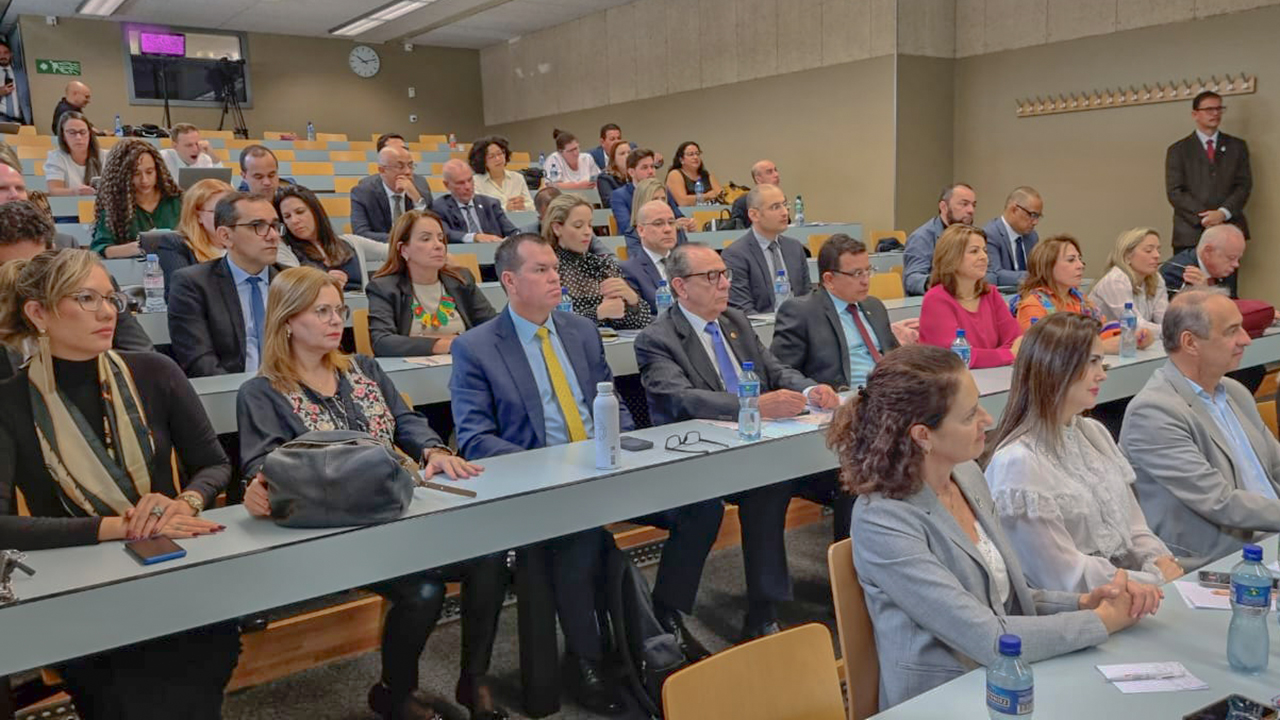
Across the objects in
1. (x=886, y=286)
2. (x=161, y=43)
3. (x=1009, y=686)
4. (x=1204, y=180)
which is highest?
(x=161, y=43)

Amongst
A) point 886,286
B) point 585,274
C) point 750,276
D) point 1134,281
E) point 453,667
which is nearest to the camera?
point 453,667

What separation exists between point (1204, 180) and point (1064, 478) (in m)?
5.98

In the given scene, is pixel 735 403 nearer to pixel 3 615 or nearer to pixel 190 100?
pixel 3 615

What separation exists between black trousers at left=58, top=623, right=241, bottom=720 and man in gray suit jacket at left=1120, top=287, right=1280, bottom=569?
2.38 m

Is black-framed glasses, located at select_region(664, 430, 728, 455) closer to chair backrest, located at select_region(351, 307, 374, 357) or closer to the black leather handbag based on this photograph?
the black leather handbag

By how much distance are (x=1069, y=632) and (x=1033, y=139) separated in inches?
308

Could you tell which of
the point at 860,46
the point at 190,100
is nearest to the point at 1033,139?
the point at 860,46

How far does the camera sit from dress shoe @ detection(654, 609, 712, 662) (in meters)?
2.67

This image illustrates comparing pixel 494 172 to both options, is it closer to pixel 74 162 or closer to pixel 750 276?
pixel 74 162

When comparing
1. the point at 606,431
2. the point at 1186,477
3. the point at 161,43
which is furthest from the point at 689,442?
the point at 161,43

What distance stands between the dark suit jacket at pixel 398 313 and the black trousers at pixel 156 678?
1653 mm

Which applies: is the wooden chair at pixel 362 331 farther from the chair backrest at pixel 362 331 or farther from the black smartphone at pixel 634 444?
the black smartphone at pixel 634 444

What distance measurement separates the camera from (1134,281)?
4.57 m

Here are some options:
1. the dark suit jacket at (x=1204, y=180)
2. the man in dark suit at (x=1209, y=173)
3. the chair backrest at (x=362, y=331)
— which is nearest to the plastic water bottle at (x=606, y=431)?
the chair backrest at (x=362, y=331)
